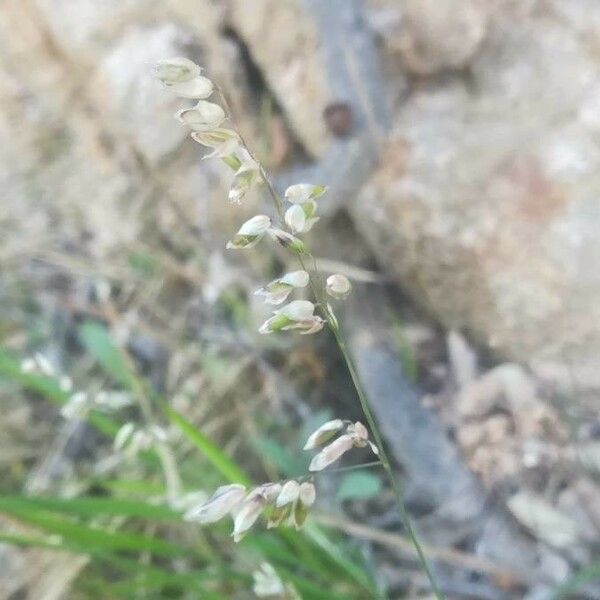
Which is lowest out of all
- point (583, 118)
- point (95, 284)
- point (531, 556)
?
point (531, 556)

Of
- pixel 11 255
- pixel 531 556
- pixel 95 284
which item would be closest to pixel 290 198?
pixel 531 556

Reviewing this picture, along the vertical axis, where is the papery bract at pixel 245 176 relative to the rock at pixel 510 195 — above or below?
above

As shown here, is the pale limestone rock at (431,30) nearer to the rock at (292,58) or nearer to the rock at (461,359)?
the rock at (292,58)

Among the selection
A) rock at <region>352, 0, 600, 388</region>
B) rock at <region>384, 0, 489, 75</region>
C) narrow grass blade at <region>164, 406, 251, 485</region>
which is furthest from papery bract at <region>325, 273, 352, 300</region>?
rock at <region>384, 0, 489, 75</region>

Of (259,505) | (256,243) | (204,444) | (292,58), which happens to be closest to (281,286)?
(256,243)

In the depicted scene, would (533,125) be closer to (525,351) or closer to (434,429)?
(525,351)

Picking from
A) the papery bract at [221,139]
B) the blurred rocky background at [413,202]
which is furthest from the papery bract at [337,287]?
the blurred rocky background at [413,202]

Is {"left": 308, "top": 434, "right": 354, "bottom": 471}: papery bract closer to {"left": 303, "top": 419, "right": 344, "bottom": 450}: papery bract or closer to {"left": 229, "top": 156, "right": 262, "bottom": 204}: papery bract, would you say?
{"left": 303, "top": 419, "right": 344, "bottom": 450}: papery bract

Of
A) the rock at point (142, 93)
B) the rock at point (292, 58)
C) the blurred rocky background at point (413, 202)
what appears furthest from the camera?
the rock at point (142, 93)

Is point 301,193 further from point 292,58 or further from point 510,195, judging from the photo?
point 292,58
